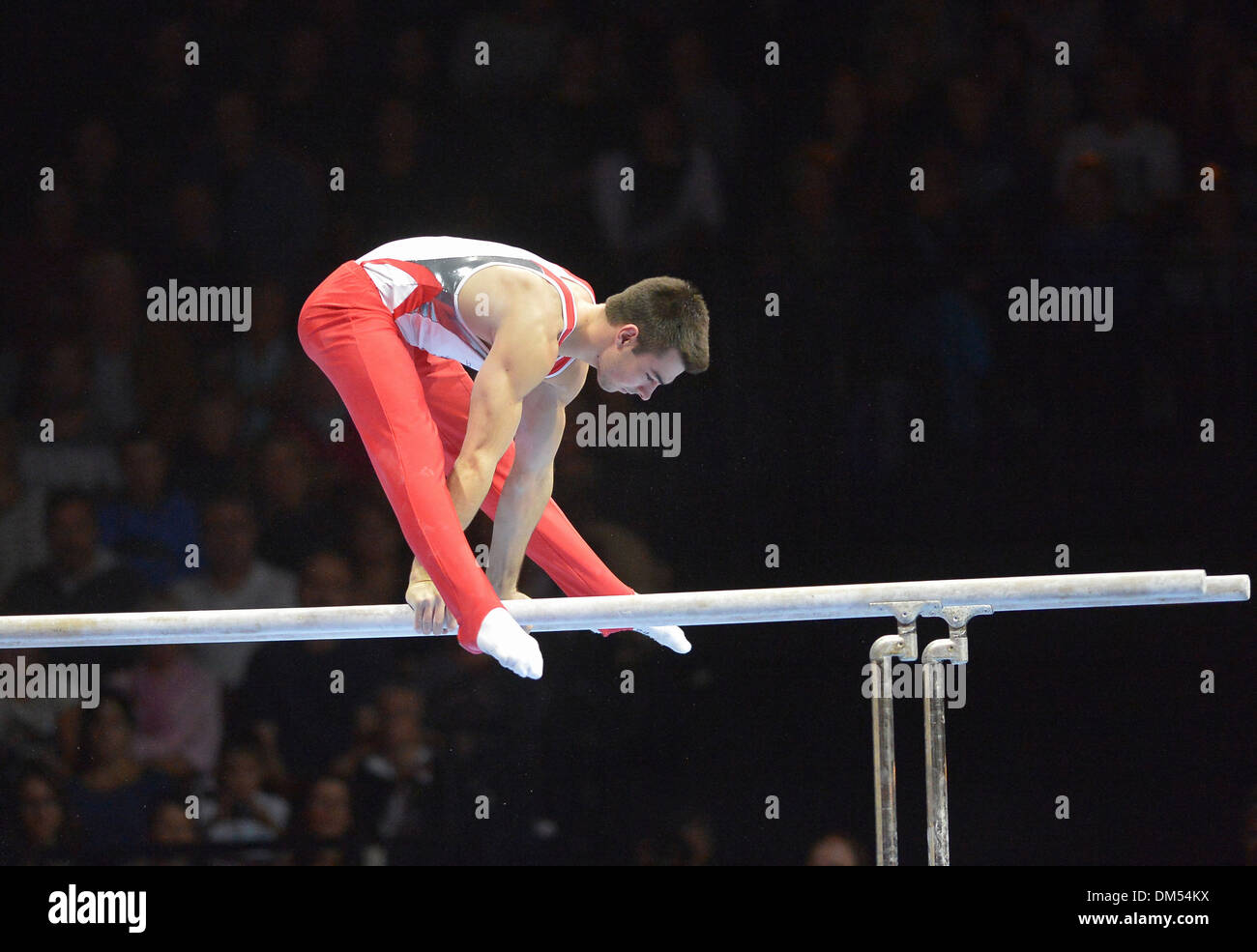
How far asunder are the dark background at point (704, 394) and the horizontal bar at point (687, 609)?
1.52 meters

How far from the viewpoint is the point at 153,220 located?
5.11 m

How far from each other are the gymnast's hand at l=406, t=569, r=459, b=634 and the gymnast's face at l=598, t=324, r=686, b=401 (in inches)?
24.0

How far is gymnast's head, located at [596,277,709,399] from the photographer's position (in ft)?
10.9

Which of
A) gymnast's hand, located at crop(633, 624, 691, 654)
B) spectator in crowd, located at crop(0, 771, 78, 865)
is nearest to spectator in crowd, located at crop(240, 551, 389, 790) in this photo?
spectator in crowd, located at crop(0, 771, 78, 865)

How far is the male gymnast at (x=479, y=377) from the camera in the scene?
3189mm

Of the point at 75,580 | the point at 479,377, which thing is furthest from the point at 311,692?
the point at 479,377

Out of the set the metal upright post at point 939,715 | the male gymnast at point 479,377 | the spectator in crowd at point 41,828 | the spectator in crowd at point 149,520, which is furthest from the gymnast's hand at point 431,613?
the spectator in crowd at point 41,828

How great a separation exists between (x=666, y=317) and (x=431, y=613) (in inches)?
31.6

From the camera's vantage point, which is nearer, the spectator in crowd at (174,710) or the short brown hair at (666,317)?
the short brown hair at (666,317)

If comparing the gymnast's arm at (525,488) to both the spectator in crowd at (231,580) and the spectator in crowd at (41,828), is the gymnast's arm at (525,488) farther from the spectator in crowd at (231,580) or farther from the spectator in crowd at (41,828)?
the spectator in crowd at (41,828)

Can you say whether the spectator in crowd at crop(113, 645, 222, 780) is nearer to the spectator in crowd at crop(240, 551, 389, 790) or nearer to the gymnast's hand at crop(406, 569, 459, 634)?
the spectator in crowd at crop(240, 551, 389, 790)
